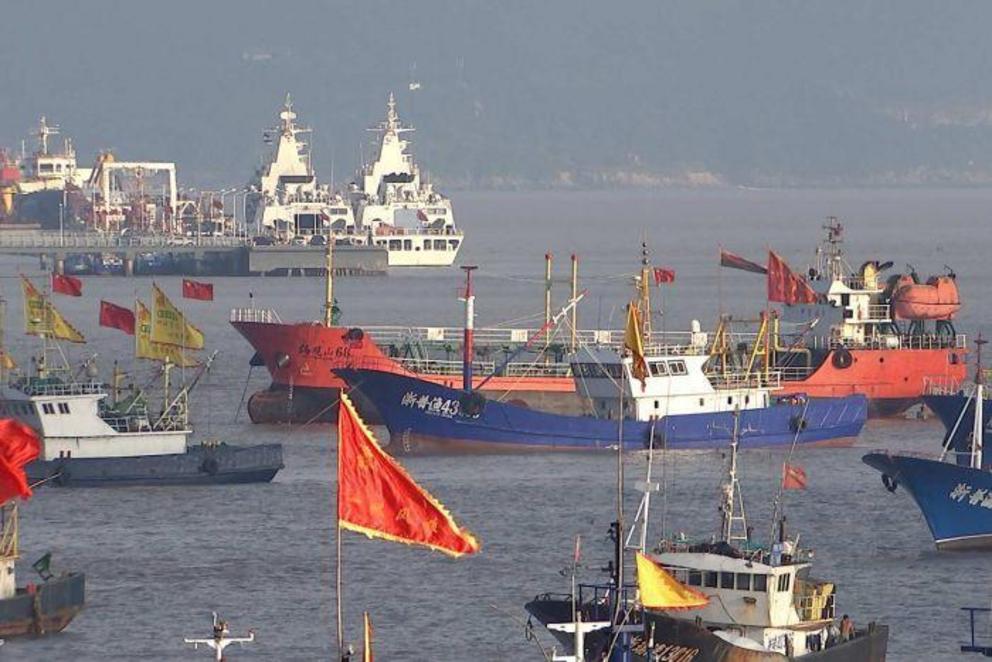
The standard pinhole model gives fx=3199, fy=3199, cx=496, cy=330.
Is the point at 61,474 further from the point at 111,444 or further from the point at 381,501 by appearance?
the point at 381,501

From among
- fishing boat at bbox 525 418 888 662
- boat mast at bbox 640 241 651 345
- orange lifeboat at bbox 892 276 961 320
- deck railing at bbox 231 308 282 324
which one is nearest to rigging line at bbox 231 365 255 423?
deck railing at bbox 231 308 282 324

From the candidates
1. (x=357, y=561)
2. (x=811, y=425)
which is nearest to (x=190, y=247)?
(x=811, y=425)

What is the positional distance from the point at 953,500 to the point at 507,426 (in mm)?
20805

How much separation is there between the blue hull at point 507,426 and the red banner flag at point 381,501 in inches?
1770

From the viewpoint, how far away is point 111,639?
54375 mm

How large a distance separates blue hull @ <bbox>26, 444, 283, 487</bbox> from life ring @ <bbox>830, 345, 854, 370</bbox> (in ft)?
78.7

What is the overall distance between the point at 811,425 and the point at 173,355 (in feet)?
56.9

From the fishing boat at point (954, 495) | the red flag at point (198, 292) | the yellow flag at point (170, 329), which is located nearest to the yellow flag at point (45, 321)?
the yellow flag at point (170, 329)

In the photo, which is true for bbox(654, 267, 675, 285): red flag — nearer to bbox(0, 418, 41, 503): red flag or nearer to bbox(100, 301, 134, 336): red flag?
bbox(100, 301, 134, 336): red flag

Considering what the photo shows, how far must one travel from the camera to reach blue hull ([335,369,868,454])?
8225cm

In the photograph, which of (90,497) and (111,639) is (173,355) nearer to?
(90,497)

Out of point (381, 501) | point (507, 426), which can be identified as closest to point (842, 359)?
point (507, 426)

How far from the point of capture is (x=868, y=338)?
316 feet

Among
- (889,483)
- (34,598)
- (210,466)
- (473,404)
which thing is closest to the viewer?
(34,598)
